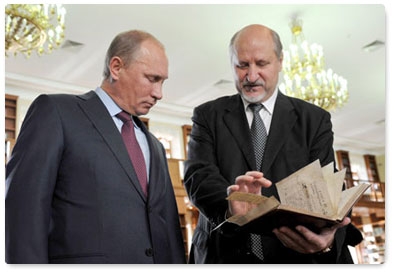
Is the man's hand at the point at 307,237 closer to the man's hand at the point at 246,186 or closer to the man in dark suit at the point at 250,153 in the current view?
the man in dark suit at the point at 250,153

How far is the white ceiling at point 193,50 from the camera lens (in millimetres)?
7238

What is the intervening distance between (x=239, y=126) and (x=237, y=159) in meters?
0.18

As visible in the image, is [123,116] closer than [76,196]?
No

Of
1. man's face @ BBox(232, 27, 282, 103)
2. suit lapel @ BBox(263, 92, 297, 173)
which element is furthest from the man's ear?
suit lapel @ BBox(263, 92, 297, 173)

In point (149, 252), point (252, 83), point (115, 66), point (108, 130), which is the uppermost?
point (115, 66)

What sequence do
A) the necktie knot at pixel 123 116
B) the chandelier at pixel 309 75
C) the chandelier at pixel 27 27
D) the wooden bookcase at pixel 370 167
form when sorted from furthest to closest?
the wooden bookcase at pixel 370 167 < the chandelier at pixel 309 75 < the chandelier at pixel 27 27 < the necktie knot at pixel 123 116

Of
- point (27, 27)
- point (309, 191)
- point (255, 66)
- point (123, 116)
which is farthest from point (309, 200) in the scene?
point (27, 27)

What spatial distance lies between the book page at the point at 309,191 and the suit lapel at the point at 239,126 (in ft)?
1.14

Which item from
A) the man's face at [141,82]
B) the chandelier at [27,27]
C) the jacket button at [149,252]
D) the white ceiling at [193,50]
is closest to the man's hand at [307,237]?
the jacket button at [149,252]

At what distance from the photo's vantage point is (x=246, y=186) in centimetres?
183

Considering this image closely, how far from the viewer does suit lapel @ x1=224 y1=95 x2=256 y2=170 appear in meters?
2.18

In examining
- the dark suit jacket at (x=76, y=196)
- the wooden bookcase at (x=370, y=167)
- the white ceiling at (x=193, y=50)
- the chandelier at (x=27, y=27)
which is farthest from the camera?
the wooden bookcase at (x=370, y=167)

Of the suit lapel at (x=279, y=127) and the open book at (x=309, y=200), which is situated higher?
the suit lapel at (x=279, y=127)

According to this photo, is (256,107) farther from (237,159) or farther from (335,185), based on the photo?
(335,185)
